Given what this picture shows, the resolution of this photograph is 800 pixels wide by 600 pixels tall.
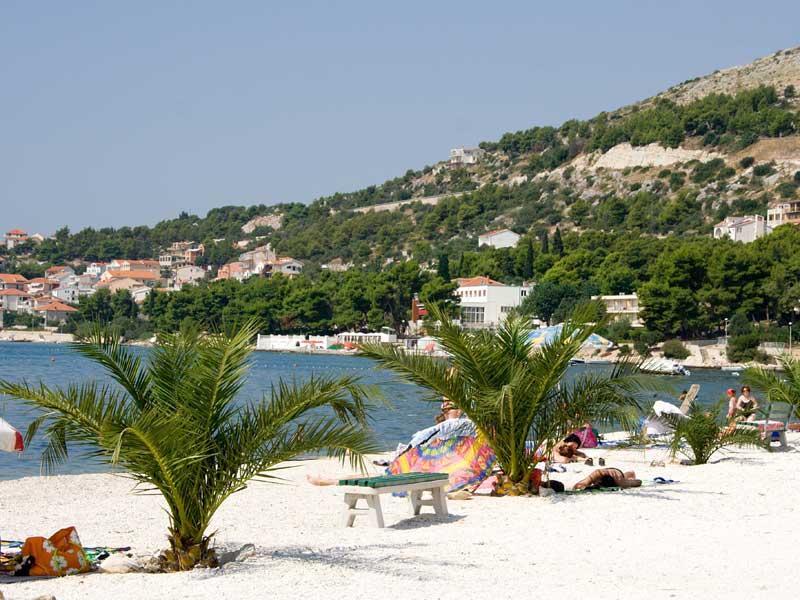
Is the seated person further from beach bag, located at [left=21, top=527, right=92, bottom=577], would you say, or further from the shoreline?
beach bag, located at [left=21, top=527, right=92, bottom=577]

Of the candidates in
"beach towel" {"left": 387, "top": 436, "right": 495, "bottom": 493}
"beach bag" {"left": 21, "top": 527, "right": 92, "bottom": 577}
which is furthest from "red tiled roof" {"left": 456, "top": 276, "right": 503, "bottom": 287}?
"beach bag" {"left": 21, "top": 527, "right": 92, "bottom": 577}

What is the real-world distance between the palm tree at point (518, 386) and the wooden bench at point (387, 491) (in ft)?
3.92

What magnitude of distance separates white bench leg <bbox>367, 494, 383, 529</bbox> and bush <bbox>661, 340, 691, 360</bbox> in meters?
60.8

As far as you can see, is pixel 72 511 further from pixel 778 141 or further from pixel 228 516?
pixel 778 141

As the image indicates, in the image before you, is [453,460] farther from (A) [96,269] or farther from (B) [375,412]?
(A) [96,269]

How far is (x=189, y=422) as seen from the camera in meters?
7.44

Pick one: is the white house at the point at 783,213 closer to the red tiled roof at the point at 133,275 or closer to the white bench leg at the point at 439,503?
the red tiled roof at the point at 133,275

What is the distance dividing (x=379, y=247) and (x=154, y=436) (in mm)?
148031

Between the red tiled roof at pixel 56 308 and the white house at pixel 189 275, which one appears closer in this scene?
the red tiled roof at pixel 56 308

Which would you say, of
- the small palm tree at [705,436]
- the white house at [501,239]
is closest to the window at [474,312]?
the white house at [501,239]

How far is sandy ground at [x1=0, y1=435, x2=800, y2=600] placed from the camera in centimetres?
679

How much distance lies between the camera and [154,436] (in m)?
7.07

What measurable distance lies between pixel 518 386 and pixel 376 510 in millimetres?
2120

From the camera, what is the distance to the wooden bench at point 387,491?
30.2 ft
